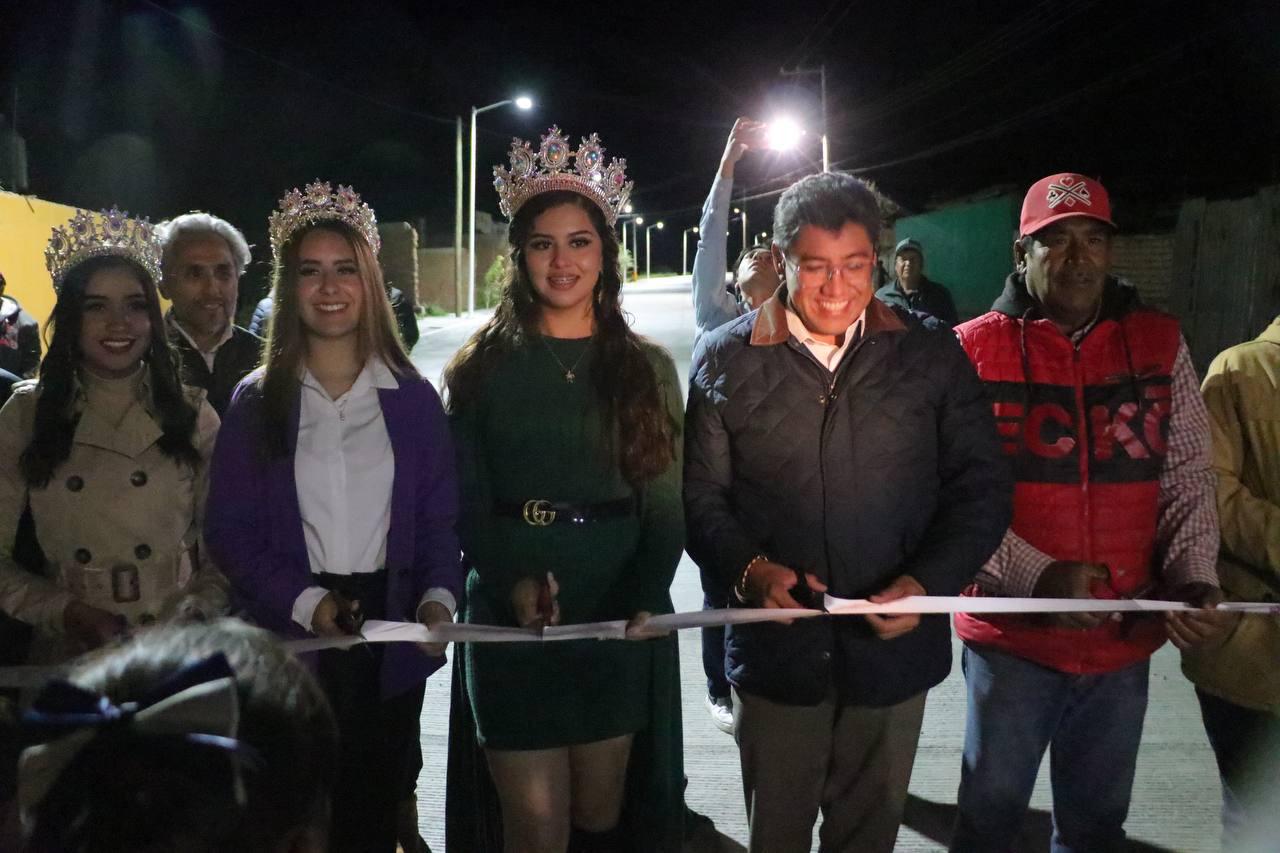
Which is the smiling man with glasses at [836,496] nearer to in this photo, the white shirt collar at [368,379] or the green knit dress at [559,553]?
the green knit dress at [559,553]

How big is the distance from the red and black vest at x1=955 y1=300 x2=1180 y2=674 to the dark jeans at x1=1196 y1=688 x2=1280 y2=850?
0.32 m

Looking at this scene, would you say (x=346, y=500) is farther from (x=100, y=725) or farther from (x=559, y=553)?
(x=100, y=725)

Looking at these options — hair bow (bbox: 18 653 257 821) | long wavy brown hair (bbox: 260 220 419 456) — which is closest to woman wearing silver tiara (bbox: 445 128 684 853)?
long wavy brown hair (bbox: 260 220 419 456)

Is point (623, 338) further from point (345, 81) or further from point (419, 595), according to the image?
point (345, 81)

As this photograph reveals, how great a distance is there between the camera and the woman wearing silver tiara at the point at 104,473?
2.77 metres

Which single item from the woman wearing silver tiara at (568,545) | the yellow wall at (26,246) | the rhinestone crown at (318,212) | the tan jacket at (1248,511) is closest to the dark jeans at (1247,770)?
the tan jacket at (1248,511)

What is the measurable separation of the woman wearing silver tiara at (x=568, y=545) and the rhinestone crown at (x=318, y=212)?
0.53 m

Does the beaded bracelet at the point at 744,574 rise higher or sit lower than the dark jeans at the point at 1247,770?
higher

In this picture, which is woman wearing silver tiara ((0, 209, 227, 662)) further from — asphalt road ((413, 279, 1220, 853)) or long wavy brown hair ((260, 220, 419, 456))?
asphalt road ((413, 279, 1220, 853))

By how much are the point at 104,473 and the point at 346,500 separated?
708mm

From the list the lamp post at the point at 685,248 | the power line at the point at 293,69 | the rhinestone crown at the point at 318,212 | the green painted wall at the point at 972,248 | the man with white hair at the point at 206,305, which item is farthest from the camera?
the lamp post at the point at 685,248

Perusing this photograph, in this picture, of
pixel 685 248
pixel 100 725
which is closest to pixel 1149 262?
pixel 100 725

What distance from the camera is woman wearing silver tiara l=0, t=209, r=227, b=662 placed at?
109 inches

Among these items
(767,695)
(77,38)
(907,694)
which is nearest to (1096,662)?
(907,694)
